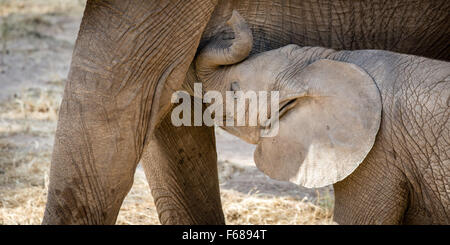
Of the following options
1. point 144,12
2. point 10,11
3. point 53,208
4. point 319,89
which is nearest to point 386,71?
point 319,89

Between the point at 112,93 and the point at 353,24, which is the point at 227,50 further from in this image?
the point at 353,24

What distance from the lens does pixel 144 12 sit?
2.50 metres

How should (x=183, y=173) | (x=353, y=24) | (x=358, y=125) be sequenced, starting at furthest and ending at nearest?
(x=183, y=173) < (x=353, y=24) < (x=358, y=125)

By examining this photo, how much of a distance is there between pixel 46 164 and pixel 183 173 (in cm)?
149

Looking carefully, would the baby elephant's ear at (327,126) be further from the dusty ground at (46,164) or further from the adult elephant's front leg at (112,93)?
the dusty ground at (46,164)

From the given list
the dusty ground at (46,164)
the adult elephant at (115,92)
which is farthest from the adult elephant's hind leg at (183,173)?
the dusty ground at (46,164)

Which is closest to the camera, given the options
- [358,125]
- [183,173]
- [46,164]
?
[358,125]

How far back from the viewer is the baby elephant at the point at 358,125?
246cm

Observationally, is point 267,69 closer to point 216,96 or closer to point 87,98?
point 216,96

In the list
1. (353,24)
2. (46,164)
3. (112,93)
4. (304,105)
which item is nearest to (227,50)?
(304,105)

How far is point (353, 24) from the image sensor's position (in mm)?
2969

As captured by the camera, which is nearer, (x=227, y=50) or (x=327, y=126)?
(x=327, y=126)

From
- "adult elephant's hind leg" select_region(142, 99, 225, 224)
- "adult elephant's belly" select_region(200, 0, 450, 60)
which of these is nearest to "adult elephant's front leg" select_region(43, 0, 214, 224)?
"adult elephant's belly" select_region(200, 0, 450, 60)
